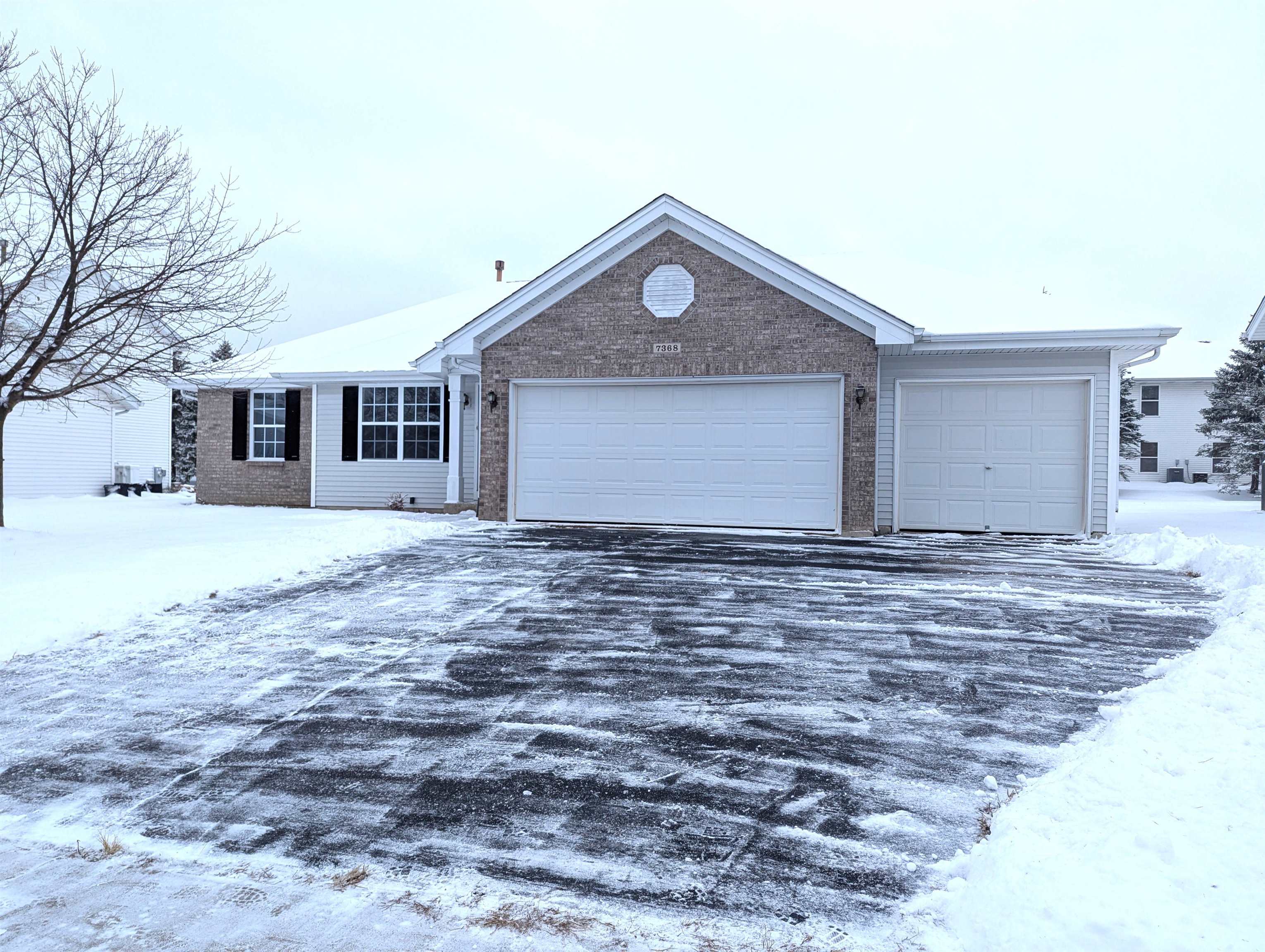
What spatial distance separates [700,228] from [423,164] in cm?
1607

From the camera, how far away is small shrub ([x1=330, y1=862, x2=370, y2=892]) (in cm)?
305

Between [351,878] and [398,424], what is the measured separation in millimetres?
16108

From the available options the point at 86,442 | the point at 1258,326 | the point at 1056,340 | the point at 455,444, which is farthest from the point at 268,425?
the point at 1258,326

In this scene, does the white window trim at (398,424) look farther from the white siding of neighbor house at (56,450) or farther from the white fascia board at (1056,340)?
the white fascia board at (1056,340)

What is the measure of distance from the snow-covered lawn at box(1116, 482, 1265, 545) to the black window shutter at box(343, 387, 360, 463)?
14598 mm

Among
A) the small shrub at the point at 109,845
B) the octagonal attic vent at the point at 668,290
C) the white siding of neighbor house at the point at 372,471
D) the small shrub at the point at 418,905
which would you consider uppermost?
the octagonal attic vent at the point at 668,290

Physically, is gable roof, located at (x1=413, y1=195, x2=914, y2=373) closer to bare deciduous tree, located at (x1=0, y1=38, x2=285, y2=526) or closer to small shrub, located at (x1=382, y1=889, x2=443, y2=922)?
bare deciduous tree, located at (x1=0, y1=38, x2=285, y2=526)

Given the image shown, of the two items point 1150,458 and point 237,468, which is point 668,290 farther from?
→ point 1150,458

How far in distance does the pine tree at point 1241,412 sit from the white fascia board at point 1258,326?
9.29m

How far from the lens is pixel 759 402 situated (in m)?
13.9

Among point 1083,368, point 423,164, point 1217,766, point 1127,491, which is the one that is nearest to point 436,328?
point 423,164

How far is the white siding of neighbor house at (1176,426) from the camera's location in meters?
35.8

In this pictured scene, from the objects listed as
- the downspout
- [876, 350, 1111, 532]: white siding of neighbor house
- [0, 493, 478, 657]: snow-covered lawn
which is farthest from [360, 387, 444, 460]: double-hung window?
[876, 350, 1111, 532]: white siding of neighbor house

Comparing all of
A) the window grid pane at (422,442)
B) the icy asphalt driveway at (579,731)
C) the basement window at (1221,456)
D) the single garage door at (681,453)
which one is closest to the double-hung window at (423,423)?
the window grid pane at (422,442)
